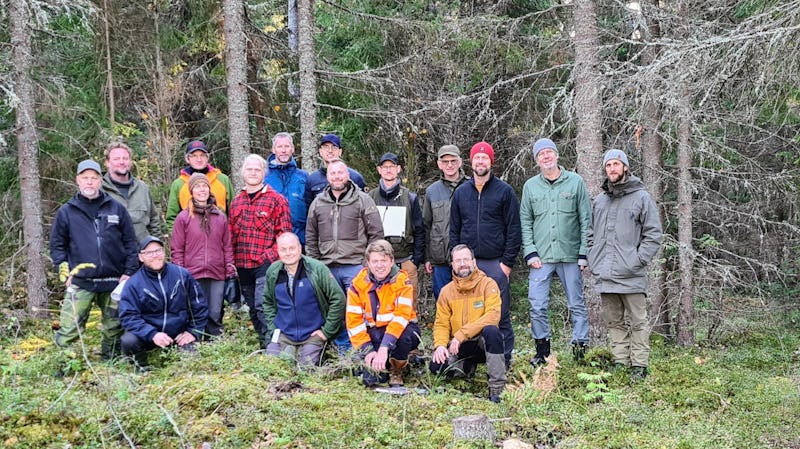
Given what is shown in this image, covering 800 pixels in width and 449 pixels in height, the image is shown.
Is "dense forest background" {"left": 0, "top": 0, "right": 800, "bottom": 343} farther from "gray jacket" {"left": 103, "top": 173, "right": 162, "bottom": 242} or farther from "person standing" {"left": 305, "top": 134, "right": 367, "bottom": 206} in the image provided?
"person standing" {"left": 305, "top": 134, "right": 367, "bottom": 206}

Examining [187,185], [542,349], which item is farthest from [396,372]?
[187,185]

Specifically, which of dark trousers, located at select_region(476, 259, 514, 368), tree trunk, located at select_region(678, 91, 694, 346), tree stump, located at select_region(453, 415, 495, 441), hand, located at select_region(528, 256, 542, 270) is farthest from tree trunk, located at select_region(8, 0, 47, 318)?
tree trunk, located at select_region(678, 91, 694, 346)

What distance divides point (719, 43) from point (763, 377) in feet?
14.2

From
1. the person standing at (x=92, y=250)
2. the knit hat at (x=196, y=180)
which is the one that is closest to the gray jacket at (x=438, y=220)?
the knit hat at (x=196, y=180)

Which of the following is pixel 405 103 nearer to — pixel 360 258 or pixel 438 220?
pixel 438 220

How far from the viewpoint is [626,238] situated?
20.9 ft

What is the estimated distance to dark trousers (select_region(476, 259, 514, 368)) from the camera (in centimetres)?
652

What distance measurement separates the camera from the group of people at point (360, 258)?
631cm

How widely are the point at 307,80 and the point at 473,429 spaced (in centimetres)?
728

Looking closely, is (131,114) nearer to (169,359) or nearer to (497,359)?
(169,359)

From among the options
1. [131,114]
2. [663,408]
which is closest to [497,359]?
[663,408]

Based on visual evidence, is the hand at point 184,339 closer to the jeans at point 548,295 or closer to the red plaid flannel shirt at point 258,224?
the red plaid flannel shirt at point 258,224

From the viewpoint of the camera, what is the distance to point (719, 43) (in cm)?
608

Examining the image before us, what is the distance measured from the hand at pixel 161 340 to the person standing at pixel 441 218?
10.0ft
